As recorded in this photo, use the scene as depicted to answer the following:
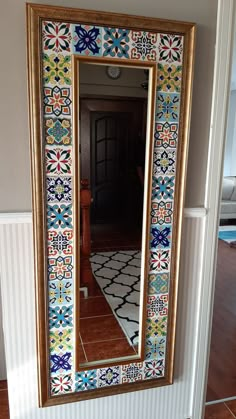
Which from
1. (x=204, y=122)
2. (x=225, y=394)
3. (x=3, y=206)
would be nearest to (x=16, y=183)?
(x=3, y=206)

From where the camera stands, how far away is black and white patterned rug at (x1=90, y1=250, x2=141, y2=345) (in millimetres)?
1443

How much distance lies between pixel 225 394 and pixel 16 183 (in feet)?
5.25

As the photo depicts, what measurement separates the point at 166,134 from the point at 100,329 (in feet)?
2.85

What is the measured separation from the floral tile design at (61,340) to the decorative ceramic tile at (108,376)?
0.19 meters

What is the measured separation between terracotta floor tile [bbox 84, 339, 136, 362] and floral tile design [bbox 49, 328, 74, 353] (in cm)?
9

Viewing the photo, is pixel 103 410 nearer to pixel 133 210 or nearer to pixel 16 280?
pixel 16 280

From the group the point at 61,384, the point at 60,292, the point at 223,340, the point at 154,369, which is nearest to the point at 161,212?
the point at 60,292

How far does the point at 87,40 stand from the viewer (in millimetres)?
1155

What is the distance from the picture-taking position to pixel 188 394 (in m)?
1.62

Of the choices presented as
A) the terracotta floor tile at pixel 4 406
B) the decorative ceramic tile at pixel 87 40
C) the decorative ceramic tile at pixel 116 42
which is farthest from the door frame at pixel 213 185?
the terracotta floor tile at pixel 4 406

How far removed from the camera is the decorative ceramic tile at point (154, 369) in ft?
4.91

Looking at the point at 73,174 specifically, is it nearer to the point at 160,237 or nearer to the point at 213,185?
the point at 160,237

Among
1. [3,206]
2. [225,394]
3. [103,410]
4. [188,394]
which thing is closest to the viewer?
[3,206]

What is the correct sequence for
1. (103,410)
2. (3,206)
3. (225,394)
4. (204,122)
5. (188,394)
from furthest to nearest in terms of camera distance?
(225,394) < (188,394) < (103,410) < (204,122) < (3,206)
